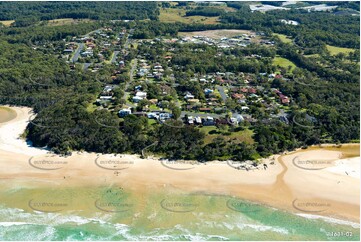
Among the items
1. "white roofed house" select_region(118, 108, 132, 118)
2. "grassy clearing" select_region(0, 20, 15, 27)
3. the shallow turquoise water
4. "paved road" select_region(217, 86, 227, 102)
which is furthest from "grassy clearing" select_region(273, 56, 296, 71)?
"grassy clearing" select_region(0, 20, 15, 27)

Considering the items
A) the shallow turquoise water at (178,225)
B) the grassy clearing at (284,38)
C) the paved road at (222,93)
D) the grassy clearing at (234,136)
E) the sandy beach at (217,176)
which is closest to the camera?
the shallow turquoise water at (178,225)

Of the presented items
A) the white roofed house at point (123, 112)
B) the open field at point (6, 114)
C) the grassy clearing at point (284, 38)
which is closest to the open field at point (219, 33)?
the grassy clearing at point (284, 38)

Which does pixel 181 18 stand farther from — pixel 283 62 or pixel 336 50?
pixel 336 50

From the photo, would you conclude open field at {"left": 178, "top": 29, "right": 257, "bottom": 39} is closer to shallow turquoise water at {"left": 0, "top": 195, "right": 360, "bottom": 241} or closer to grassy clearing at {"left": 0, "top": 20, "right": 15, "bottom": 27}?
grassy clearing at {"left": 0, "top": 20, "right": 15, "bottom": 27}

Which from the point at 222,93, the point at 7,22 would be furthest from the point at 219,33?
the point at 7,22

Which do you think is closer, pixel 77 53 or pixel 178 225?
pixel 178 225

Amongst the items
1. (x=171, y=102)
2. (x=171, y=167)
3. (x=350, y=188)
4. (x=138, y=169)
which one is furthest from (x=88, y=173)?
(x=350, y=188)

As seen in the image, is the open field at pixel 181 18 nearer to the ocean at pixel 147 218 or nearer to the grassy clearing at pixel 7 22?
the grassy clearing at pixel 7 22
